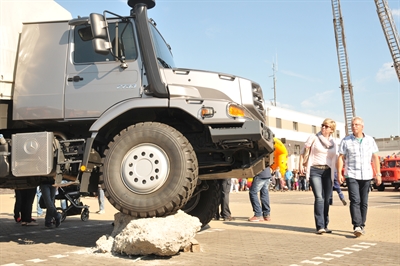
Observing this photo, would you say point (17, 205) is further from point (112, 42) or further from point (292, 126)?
point (292, 126)

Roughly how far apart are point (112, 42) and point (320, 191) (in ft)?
14.3

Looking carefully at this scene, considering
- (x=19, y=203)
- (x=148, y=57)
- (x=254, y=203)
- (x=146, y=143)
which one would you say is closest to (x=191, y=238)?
(x=146, y=143)

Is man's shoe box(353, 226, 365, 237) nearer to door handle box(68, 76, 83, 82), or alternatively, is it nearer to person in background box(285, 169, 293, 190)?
door handle box(68, 76, 83, 82)

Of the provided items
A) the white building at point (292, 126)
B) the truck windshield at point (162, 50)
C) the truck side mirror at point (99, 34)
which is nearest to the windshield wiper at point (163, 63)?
the truck windshield at point (162, 50)

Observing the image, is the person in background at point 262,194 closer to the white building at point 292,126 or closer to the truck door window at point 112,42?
the truck door window at point 112,42

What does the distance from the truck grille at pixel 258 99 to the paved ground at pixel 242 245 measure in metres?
1.93

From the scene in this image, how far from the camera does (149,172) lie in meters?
5.82

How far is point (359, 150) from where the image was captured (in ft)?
25.7

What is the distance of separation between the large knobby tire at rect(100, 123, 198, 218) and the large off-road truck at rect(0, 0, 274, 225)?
0.04 ft

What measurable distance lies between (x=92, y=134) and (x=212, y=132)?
5.10ft

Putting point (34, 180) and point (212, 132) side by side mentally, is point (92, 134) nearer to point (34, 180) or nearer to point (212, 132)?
point (212, 132)

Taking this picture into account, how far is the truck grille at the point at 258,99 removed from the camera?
21.5ft

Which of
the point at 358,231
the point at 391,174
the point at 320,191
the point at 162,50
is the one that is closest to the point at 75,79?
the point at 162,50

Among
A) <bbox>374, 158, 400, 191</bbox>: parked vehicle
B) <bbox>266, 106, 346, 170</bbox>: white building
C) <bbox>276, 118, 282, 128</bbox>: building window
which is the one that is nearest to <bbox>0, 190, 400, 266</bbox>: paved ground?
<bbox>374, 158, 400, 191</bbox>: parked vehicle
